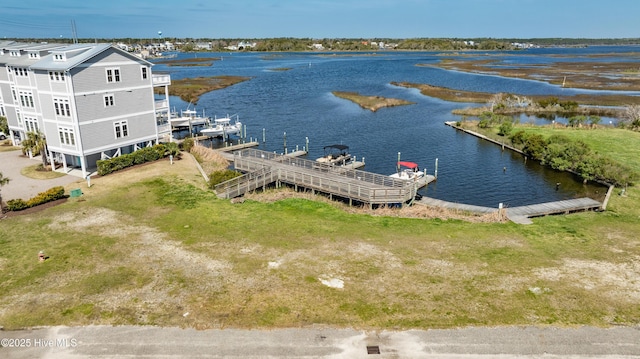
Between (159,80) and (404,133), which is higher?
(159,80)

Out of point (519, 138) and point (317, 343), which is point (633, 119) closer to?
point (519, 138)

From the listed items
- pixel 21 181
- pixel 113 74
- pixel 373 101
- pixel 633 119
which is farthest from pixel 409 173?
pixel 373 101

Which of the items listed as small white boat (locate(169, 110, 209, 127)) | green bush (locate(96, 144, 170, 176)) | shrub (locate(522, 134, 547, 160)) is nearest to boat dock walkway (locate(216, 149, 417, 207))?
green bush (locate(96, 144, 170, 176))

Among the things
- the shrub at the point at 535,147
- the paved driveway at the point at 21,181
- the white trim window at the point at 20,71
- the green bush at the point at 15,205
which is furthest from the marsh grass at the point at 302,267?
the shrub at the point at 535,147

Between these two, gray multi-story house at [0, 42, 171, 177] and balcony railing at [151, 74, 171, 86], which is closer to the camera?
gray multi-story house at [0, 42, 171, 177]

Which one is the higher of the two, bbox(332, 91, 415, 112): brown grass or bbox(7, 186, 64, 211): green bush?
bbox(332, 91, 415, 112): brown grass

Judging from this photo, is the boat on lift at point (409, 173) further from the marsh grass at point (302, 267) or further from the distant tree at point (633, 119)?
the distant tree at point (633, 119)

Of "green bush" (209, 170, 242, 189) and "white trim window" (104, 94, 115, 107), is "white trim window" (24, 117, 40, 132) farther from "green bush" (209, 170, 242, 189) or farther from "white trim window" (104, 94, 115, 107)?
"green bush" (209, 170, 242, 189)
